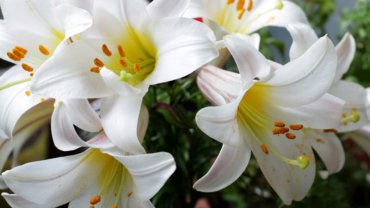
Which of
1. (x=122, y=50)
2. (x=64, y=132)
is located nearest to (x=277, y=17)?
(x=122, y=50)

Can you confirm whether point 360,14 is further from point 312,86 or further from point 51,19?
point 51,19

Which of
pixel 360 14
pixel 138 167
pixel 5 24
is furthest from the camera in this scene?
pixel 360 14

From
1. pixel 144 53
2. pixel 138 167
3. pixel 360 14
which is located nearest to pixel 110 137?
pixel 138 167

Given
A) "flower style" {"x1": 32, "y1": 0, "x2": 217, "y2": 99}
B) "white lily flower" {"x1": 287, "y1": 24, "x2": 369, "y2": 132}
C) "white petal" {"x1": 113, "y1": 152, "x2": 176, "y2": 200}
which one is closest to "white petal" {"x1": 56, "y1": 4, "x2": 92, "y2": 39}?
"flower style" {"x1": 32, "y1": 0, "x2": 217, "y2": 99}

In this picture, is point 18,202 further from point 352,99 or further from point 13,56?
point 352,99

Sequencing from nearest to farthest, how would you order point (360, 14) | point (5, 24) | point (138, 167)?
point (138, 167)
point (5, 24)
point (360, 14)

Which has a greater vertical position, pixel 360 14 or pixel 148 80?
pixel 148 80

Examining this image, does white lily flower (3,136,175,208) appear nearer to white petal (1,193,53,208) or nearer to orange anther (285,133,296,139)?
white petal (1,193,53,208)
